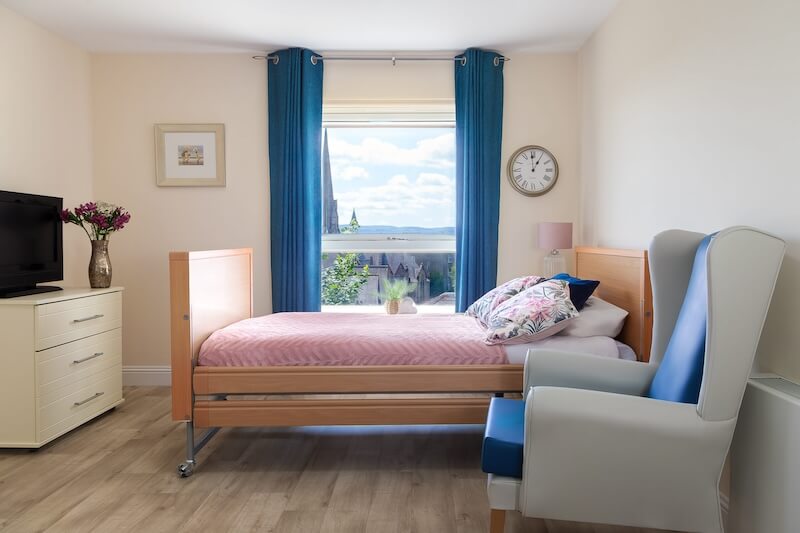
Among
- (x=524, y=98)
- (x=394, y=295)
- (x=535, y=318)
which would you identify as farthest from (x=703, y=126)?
(x=394, y=295)

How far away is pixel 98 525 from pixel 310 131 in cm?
288

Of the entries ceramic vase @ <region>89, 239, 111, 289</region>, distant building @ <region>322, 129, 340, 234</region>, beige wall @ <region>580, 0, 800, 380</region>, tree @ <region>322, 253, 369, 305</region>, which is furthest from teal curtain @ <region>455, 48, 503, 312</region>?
ceramic vase @ <region>89, 239, 111, 289</region>

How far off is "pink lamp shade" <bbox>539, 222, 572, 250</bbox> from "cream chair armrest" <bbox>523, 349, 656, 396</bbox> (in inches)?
64.2

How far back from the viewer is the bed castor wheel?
2.57 m

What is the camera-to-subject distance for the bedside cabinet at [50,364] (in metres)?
2.85

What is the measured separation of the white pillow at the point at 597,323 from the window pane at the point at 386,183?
6.30ft

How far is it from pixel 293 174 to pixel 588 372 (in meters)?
2.71

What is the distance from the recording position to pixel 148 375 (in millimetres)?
4281

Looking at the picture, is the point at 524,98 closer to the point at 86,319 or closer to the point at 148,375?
the point at 86,319

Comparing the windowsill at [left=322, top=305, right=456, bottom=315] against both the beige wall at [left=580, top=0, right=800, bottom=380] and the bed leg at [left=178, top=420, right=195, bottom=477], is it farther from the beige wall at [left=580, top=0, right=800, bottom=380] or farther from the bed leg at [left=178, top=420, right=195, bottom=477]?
the bed leg at [left=178, top=420, right=195, bottom=477]

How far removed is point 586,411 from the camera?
1.71 meters

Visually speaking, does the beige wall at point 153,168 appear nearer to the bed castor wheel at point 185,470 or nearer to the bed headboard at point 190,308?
the bed headboard at point 190,308

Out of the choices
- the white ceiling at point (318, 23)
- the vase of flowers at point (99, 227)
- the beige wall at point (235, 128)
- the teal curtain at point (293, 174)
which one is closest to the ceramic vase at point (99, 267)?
the vase of flowers at point (99, 227)

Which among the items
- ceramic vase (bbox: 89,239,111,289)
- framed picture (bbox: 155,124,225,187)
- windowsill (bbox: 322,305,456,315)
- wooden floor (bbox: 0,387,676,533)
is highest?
framed picture (bbox: 155,124,225,187)
